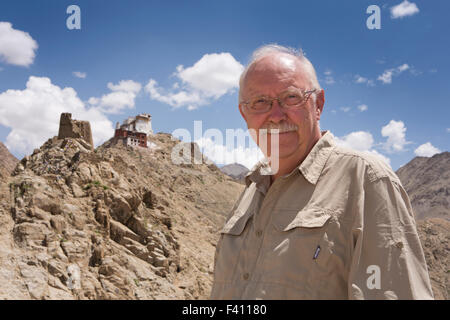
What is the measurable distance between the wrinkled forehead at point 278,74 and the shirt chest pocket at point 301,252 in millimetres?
823

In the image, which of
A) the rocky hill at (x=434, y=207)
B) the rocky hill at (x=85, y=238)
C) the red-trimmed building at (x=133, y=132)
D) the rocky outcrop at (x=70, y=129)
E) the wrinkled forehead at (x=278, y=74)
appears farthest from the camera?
the red-trimmed building at (x=133, y=132)

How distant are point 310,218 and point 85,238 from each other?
13.3 m

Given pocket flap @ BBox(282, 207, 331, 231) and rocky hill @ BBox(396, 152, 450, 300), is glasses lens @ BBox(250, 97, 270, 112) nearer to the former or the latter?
pocket flap @ BBox(282, 207, 331, 231)

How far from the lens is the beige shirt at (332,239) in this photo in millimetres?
1896

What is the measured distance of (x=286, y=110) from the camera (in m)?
2.48

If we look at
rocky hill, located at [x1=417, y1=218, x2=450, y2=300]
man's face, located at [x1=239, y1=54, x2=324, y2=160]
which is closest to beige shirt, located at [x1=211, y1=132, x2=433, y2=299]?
man's face, located at [x1=239, y1=54, x2=324, y2=160]

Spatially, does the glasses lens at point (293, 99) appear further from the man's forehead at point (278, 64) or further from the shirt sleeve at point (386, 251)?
the shirt sleeve at point (386, 251)

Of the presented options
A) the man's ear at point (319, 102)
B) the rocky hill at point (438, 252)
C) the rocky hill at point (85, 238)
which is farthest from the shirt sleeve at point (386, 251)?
the rocky hill at point (438, 252)

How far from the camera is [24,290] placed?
34.8 ft

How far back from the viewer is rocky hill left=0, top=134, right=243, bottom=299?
38.5 feet
